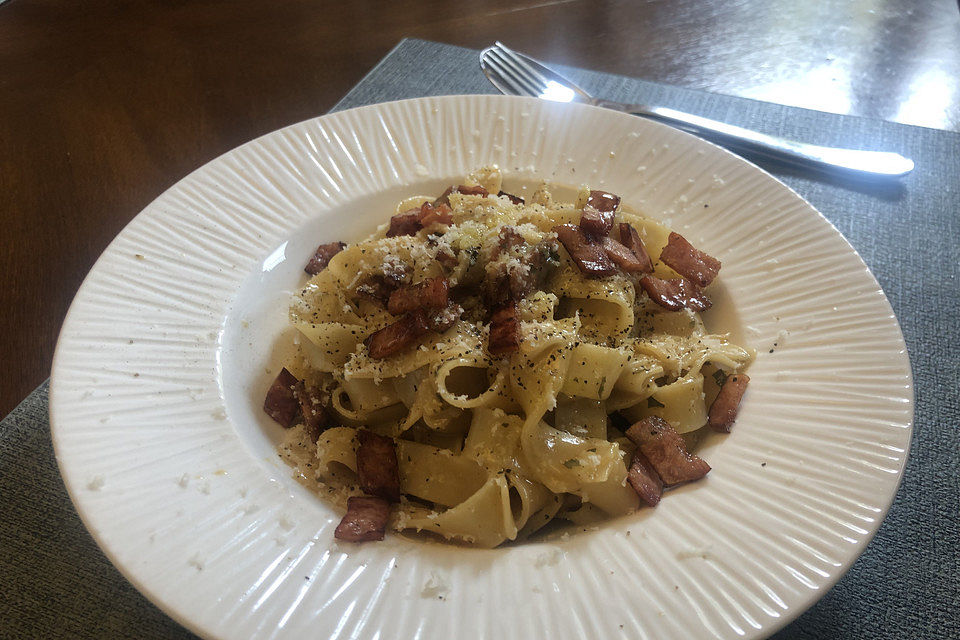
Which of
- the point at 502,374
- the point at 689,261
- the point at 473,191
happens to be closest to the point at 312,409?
the point at 502,374

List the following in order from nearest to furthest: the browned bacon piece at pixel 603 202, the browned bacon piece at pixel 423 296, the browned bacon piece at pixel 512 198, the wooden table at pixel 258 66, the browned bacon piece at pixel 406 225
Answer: the browned bacon piece at pixel 423 296, the browned bacon piece at pixel 603 202, the browned bacon piece at pixel 406 225, the browned bacon piece at pixel 512 198, the wooden table at pixel 258 66

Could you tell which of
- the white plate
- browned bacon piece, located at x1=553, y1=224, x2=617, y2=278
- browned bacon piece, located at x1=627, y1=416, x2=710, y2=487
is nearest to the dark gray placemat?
the white plate

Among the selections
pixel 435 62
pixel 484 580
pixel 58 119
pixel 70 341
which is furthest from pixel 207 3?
pixel 484 580

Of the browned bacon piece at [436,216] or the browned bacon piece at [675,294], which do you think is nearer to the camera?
the browned bacon piece at [675,294]

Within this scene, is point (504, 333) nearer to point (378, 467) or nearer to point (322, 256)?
point (378, 467)

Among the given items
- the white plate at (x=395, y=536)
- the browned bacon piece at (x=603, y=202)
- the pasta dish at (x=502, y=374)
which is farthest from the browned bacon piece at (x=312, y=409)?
the browned bacon piece at (x=603, y=202)

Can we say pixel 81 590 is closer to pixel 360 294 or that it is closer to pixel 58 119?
pixel 360 294

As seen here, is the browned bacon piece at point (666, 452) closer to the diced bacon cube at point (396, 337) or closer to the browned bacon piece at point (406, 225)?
the diced bacon cube at point (396, 337)

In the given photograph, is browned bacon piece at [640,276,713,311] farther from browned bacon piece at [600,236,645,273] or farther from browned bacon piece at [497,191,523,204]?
browned bacon piece at [497,191,523,204]
